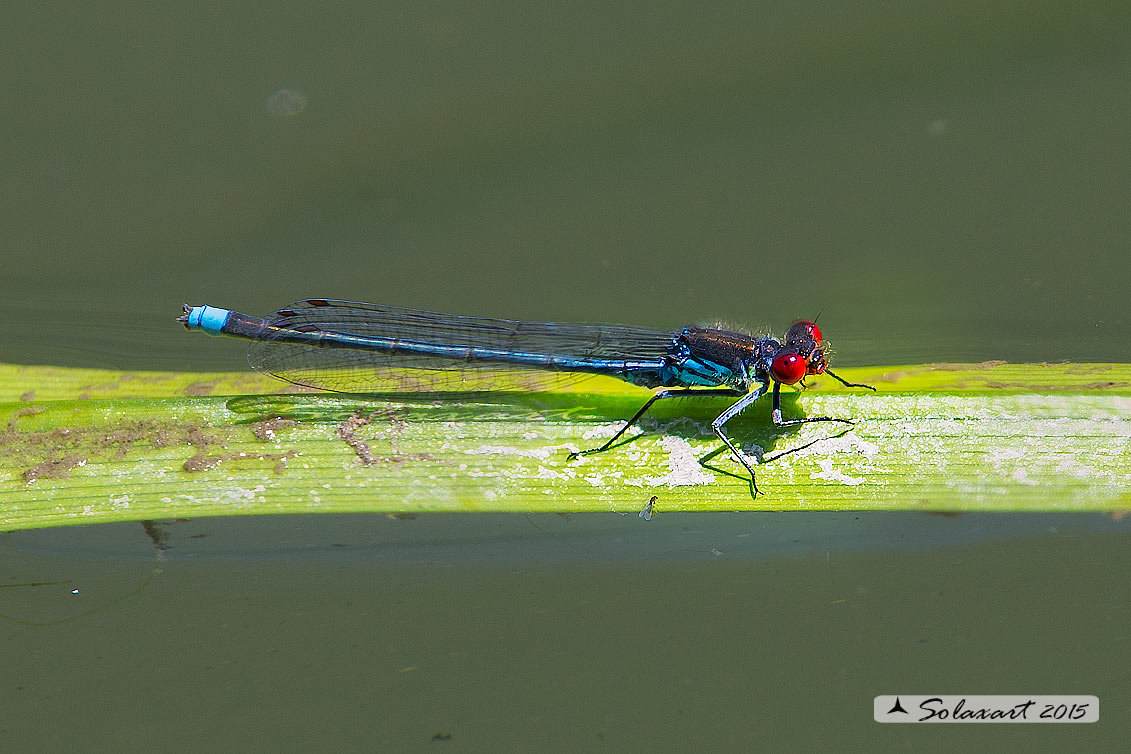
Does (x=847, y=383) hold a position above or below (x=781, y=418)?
above

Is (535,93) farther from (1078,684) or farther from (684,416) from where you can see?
(1078,684)

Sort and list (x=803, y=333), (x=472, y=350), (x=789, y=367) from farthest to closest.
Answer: (x=472, y=350)
(x=803, y=333)
(x=789, y=367)

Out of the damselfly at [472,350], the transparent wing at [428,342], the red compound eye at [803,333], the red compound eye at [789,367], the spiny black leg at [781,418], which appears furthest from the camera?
the transparent wing at [428,342]

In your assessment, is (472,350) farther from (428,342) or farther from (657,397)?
(657,397)

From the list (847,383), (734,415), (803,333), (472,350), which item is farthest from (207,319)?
(847,383)

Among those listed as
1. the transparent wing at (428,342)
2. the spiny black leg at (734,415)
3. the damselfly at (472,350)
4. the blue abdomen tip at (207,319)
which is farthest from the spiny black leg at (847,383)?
the blue abdomen tip at (207,319)

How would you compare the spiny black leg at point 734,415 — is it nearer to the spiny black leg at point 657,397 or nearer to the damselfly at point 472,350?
the damselfly at point 472,350

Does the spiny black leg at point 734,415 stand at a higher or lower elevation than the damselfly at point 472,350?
lower
